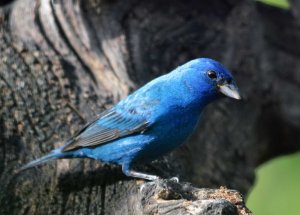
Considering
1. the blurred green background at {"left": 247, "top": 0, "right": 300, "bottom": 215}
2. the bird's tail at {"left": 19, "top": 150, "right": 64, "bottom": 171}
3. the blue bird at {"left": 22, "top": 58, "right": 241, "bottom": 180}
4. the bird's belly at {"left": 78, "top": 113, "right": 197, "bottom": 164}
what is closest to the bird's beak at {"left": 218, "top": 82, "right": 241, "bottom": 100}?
the blue bird at {"left": 22, "top": 58, "right": 241, "bottom": 180}

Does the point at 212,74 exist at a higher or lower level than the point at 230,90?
higher

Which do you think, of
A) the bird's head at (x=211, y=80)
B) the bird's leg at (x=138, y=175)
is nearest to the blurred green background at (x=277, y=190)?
the bird's head at (x=211, y=80)

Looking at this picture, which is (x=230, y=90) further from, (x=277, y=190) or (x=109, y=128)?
(x=277, y=190)

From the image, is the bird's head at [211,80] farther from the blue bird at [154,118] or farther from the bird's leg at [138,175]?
the bird's leg at [138,175]

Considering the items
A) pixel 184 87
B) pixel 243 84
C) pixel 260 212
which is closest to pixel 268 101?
pixel 243 84

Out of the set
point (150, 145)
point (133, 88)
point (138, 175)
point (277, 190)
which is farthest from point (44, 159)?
point (277, 190)

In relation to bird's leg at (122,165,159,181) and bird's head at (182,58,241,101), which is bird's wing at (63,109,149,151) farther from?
bird's head at (182,58,241,101)
